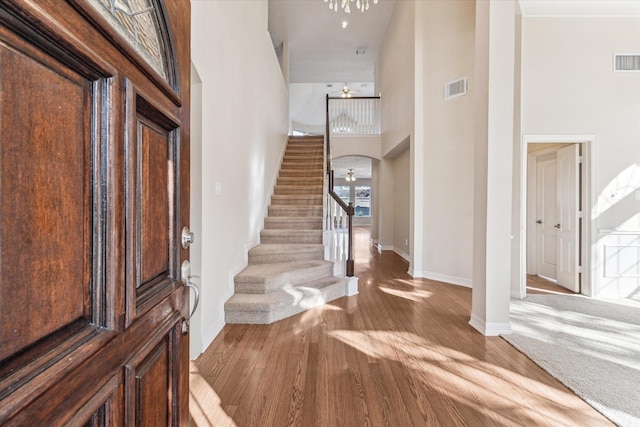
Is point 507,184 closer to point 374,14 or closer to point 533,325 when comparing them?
point 533,325

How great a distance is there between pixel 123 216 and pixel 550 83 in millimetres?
5284

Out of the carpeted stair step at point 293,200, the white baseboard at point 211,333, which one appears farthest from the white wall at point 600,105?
the white baseboard at point 211,333

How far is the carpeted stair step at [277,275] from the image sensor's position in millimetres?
3252

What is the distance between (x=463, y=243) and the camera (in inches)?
178

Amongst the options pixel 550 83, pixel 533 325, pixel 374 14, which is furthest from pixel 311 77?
pixel 533 325

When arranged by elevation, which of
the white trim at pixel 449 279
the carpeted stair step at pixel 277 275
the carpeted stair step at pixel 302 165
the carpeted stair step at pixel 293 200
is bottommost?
the white trim at pixel 449 279

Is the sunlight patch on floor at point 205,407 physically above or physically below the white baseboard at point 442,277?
below

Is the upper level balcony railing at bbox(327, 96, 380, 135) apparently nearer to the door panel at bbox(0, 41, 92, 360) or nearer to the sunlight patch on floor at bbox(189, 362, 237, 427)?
the sunlight patch on floor at bbox(189, 362, 237, 427)

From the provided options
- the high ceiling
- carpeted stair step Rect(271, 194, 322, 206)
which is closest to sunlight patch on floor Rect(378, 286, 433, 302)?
carpeted stair step Rect(271, 194, 322, 206)

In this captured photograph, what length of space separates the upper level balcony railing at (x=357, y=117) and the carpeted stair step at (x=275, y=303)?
17.6 ft

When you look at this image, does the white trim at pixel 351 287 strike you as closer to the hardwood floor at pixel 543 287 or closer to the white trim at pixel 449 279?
the white trim at pixel 449 279

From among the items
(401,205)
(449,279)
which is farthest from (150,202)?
(401,205)

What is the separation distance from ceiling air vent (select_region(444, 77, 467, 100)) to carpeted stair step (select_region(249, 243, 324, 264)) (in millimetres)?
3022

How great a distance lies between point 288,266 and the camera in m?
3.72
